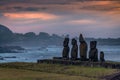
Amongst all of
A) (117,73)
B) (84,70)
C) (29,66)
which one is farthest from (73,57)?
(117,73)

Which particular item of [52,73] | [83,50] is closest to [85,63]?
[83,50]

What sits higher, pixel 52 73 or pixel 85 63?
pixel 85 63

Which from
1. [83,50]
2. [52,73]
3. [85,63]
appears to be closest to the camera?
[52,73]

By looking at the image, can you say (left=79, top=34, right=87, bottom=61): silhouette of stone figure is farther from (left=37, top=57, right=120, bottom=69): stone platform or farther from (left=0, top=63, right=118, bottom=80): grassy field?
(left=0, top=63, right=118, bottom=80): grassy field

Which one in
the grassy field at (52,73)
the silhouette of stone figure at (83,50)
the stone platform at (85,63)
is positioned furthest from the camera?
the silhouette of stone figure at (83,50)

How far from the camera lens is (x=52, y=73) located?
4194 cm

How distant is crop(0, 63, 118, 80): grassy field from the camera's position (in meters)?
38.0

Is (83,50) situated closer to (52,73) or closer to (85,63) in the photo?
(85,63)

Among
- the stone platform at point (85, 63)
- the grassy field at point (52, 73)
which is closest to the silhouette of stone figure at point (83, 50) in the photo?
the stone platform at point (85, 63)

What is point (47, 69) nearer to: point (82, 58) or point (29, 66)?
point (29, 66)

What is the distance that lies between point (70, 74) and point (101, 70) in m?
3.24

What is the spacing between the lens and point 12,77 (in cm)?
3784

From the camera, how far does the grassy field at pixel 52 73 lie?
3797 cm

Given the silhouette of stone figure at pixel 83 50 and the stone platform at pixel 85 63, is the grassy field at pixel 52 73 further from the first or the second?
the silhouette of stone figure at pixel 83 50
